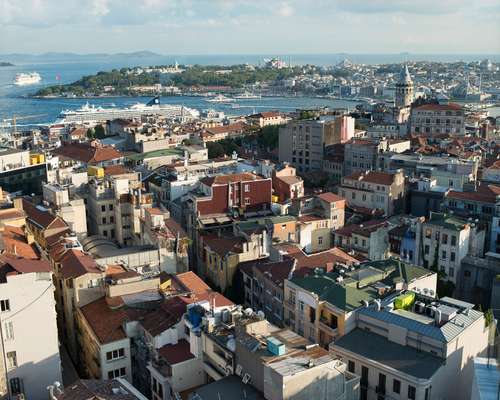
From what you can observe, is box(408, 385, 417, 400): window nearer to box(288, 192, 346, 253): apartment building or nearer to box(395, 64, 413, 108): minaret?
box(288, 192, 346, 253): apartment building

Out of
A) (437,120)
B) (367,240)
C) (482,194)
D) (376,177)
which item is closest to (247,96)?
(437,120)

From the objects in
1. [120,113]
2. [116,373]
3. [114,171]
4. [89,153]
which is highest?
[114,171]

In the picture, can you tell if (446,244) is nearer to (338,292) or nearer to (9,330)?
(338,292)

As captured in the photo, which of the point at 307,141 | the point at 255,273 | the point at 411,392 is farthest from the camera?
the point at 307,141

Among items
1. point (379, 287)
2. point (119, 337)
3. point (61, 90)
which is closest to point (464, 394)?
point (379, 287)

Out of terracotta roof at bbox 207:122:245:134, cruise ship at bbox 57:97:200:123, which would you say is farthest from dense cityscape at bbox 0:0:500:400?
cruise ship at bbox 57:97:200:123
